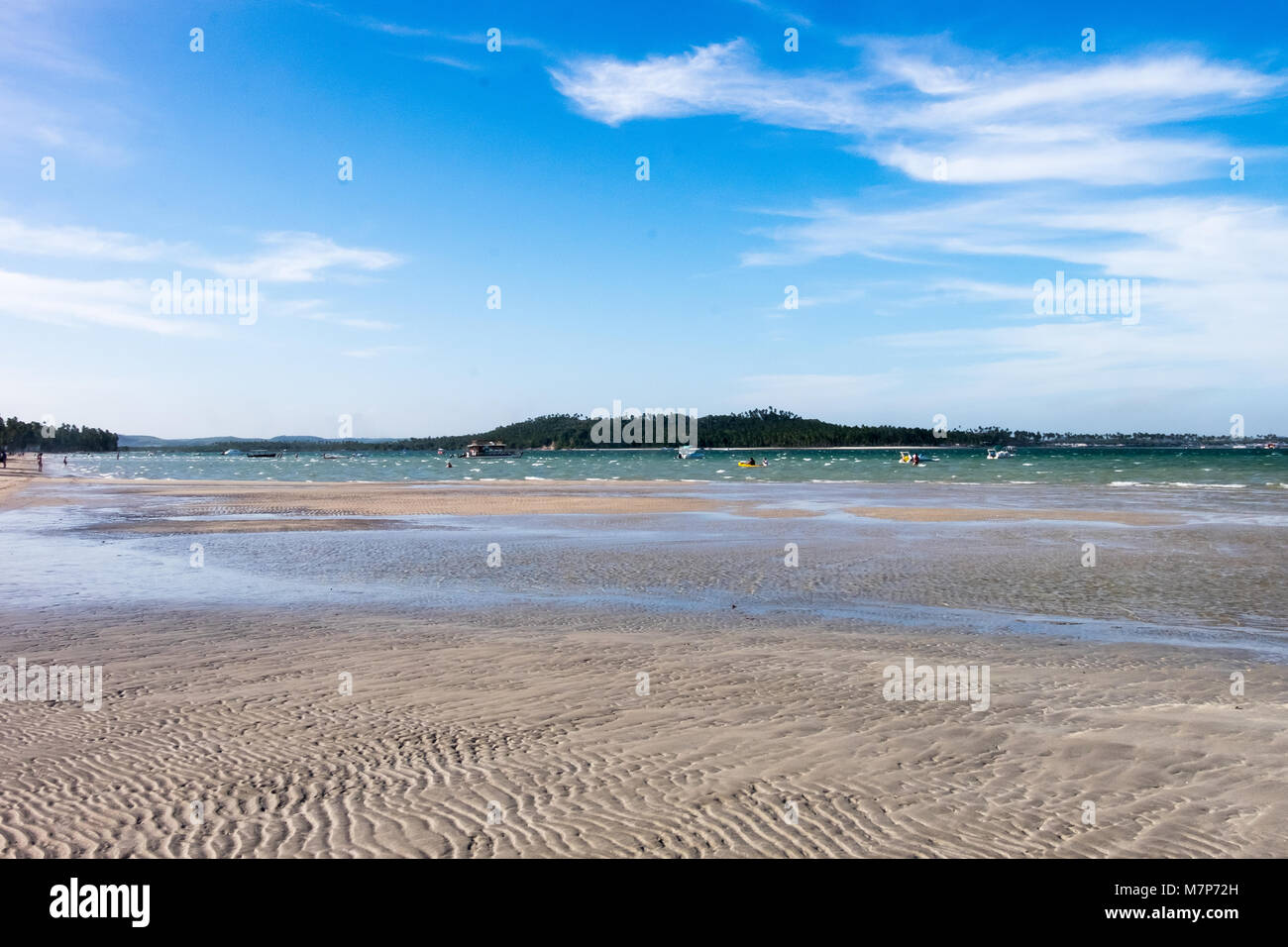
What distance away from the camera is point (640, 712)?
1011cm

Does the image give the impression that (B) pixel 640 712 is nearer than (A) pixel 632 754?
No

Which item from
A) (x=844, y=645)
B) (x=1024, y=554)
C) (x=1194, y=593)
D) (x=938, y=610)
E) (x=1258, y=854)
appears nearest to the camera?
(x=1258, y=854)

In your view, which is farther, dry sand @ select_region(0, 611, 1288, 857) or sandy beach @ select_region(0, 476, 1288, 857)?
sandy beach @ select_region(0, 476, 1288, 857)

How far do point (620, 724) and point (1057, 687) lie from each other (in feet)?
18.3

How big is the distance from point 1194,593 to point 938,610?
6.09 metres

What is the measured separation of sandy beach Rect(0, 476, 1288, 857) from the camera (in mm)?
6902

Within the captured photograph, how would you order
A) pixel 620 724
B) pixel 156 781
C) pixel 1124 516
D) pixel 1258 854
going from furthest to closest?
pixel 1124 516 < pixel 620 724 < pixel 156 781 < pixel 1258 854

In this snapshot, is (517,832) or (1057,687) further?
(1057,687)

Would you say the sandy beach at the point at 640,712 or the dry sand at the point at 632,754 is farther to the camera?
the sandy beach at the point at 640,712

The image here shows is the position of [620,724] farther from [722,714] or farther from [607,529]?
[607,529]

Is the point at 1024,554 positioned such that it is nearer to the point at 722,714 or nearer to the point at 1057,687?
the point at 1057,687

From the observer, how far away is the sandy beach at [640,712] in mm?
6902

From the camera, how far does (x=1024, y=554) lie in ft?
83.4
